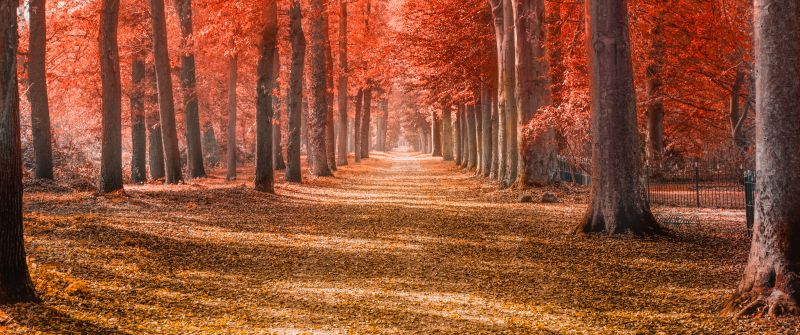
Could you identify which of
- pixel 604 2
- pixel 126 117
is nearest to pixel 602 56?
pixel 604 2

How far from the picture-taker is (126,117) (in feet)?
94.4

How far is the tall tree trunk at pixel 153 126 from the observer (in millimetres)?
25766

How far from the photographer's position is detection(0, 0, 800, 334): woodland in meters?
6.62

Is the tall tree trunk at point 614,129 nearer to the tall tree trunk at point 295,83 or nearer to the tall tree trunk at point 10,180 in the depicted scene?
the tall tree trunk at point 10,180

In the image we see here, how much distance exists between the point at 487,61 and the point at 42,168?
1551 cm

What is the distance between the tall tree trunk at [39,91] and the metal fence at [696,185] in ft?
51.3

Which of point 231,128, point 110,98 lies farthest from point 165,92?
point 231,128

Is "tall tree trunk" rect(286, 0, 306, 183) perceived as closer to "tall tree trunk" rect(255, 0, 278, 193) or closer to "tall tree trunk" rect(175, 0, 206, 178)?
"tall tree trunk" rect(255, 0, 278, 193)

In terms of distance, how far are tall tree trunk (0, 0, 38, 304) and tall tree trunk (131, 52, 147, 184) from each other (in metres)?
19.7

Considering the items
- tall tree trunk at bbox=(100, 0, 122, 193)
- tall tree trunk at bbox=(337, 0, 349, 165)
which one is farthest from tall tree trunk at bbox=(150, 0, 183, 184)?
tall tree trunk at bbox=(337, 0, 349, 165)

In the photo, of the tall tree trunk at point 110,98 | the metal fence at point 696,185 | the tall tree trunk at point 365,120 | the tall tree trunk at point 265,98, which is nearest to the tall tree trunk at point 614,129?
the metal fence at point 696,185

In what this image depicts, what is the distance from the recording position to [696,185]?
17.9m

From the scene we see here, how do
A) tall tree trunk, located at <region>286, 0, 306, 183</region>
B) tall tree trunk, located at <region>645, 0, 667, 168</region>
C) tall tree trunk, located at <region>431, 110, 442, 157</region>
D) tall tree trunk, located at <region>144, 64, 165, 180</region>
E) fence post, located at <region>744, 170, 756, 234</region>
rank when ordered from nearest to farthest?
fence post, located at <region>744, 170, 756, 234</region>
tall tree trunk, located at <region>645, 0, 667, 168</region>
tall tree trunk, located at <region>286, 0, 306, 183</region>
tall tree trunk, located at <region>144, 64, 165, 180</region>
tall tree trunk, located at <region>431, 110, 442, 157</region>

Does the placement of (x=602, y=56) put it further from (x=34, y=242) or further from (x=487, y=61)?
(x=487, y=61)
